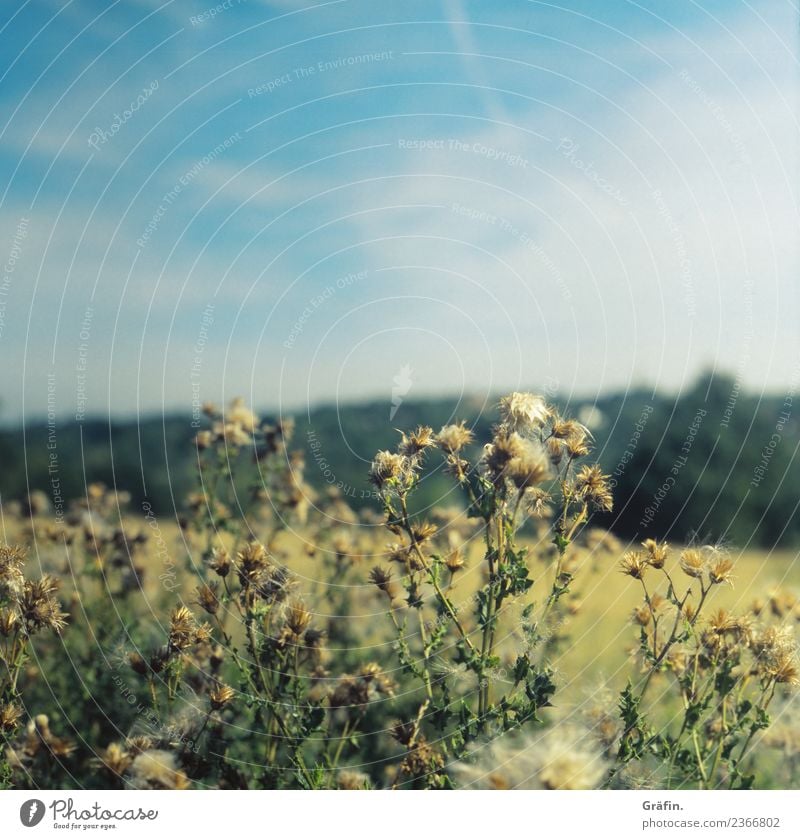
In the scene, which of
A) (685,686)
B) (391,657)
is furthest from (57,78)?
(685,686)

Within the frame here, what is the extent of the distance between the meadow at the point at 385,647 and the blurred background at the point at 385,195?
30cm

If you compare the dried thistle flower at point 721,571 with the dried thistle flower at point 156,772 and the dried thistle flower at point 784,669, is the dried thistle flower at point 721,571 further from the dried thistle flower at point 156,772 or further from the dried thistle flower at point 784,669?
the dried thistle flower at point 156,772

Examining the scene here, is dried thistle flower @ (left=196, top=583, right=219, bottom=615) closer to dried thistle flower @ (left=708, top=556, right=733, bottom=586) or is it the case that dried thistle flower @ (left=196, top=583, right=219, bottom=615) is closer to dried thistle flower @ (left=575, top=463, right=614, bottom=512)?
dried thistle flower @ (left=575, top=463, right=614, bottom=512)

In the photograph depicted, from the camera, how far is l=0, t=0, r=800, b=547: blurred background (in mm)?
1909

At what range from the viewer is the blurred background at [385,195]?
6.26 feet

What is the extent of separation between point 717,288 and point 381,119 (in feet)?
3.01

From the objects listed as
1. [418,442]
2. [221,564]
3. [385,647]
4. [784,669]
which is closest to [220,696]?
[221,564]

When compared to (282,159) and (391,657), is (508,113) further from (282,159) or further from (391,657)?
(391,657)

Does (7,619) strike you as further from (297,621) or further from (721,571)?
(721,571)

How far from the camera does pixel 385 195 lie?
1978 mm

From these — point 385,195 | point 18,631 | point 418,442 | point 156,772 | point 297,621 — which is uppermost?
point 385,195

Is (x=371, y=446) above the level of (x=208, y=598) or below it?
above

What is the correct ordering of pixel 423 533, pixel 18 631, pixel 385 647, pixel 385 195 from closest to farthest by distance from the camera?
pixel 423 533, pixel 18 631, pixel 385 195, pixel 385 647

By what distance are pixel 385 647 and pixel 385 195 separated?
3.92 feet
